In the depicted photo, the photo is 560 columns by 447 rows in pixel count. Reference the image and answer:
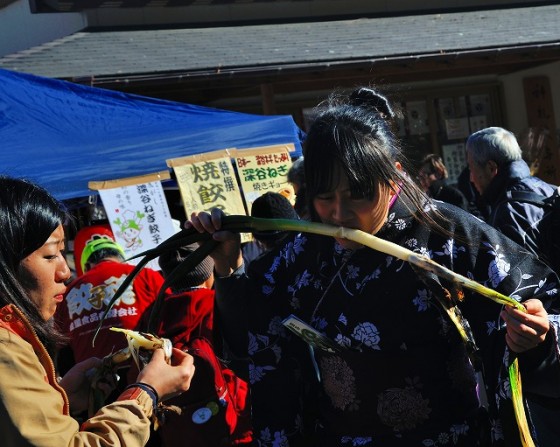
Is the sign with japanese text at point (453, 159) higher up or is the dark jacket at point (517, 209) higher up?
the dark jacket at point (517, 209)

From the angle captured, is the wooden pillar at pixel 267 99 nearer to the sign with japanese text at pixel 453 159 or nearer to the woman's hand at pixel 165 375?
the sign with japanese text at pixel 453 159

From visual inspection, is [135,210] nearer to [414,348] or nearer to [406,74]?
[414,348]

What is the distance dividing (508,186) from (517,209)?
0.63 feet

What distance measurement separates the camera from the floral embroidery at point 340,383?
2.21m

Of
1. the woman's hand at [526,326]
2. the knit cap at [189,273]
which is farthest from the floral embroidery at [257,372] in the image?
the knit cap at [189,273]

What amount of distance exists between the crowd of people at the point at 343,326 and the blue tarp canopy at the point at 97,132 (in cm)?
321

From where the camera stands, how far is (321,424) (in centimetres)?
239

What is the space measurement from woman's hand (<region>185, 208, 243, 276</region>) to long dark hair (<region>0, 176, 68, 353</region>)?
1.56 feet

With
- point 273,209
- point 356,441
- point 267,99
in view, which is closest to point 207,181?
point 273,209

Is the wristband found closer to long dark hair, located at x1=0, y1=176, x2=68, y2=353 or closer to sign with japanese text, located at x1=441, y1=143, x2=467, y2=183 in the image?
long dark hair, located at x1=0, y1=176, x2=68, y2=353

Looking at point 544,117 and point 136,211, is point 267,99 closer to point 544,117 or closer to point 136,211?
point 136,211

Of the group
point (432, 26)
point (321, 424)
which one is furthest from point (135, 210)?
point (432, 26)

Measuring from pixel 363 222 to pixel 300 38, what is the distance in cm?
810

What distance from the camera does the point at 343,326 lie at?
2223 millimetres
